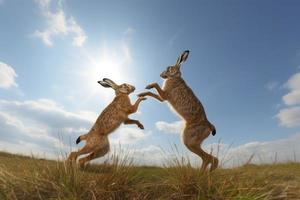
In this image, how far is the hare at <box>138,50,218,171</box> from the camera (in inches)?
330

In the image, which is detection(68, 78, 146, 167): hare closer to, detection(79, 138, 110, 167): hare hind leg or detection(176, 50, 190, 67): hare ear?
detection(79, 138, 110, 167): hare hind leg

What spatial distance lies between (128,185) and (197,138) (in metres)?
2.12

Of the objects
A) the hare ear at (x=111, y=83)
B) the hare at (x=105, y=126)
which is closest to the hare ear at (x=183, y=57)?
the hare at (x=105, y=126)

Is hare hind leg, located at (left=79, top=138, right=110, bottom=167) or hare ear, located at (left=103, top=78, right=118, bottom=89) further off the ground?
hare ear, located at (left=103, top=78, right=118, bottom=89)

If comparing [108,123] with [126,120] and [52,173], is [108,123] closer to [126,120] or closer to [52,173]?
[126,120]

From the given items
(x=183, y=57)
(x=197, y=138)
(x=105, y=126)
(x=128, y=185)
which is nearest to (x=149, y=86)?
(x=183, y=57)

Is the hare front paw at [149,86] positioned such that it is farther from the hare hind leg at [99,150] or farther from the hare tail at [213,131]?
the hare tail at [213,131]

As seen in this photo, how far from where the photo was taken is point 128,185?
7098 millimetres

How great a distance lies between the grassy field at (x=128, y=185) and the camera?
6.63 metres

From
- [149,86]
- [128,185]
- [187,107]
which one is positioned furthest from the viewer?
[149,86]

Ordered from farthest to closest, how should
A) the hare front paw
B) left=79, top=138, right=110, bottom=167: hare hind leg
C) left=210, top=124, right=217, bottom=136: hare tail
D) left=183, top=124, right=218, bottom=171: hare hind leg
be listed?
the hare front paw < left=79, top=138, right=110, bottom=167: hare hind leg < left=210, top=124, right=217, bottom=136: hare tail < left=183, top=124, right=218, bottom=171: hare hind leg

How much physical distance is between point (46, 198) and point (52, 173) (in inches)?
20.8

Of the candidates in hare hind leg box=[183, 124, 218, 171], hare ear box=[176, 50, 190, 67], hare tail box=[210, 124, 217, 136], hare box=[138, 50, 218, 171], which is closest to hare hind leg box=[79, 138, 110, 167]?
hare box=[138, 50, 218, 171]

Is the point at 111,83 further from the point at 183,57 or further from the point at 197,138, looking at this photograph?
the point at 197,138
